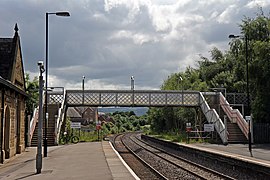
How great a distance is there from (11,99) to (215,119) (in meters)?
21.9

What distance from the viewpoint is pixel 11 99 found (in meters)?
29.3

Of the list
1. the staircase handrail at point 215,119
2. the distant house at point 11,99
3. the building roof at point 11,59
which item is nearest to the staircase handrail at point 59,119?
the distant house at point 11,99

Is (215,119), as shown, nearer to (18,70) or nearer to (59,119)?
(59,119)

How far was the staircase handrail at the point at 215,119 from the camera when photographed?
137 ft

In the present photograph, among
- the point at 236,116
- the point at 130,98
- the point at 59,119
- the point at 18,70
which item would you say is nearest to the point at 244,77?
the point at 236,116

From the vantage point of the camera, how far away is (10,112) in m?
28.9

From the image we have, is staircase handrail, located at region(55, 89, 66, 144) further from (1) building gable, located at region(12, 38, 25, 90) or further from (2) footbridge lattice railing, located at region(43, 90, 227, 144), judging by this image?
(1) building gable, located at region(12, 38, 25, 90)

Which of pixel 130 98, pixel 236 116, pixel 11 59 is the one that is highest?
pixel 11 59

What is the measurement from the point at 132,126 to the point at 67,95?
275 feet

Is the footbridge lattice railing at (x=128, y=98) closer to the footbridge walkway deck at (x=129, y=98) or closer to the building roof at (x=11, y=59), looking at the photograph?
the footbridge walkway deck at (x=129, y=98)

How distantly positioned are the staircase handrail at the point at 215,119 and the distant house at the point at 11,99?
56.7ft

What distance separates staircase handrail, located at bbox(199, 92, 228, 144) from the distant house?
1728 centimetres

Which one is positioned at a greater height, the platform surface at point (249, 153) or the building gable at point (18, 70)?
the building gable at point (18, 70)

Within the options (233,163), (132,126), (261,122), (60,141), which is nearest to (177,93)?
(261,122)
